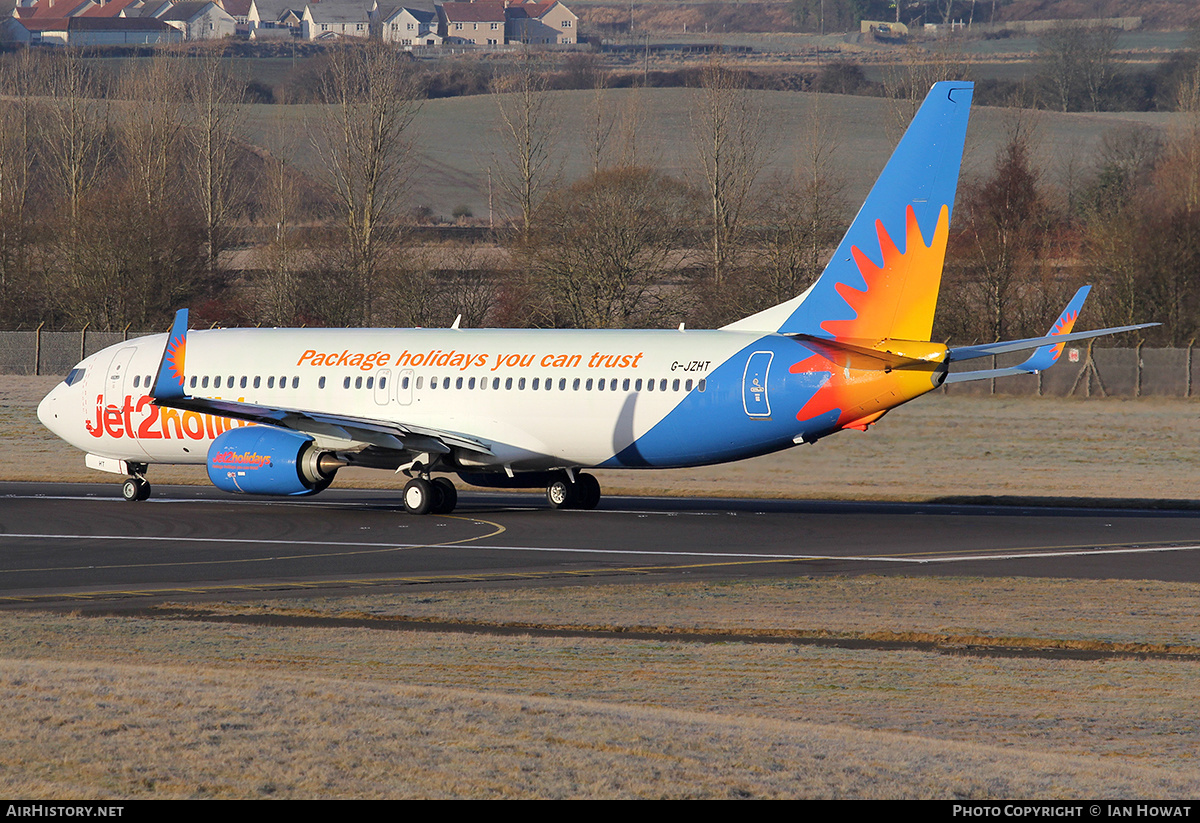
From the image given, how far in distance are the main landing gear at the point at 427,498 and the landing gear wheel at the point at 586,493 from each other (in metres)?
2.86

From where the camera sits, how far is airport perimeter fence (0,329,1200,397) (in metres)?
63.3

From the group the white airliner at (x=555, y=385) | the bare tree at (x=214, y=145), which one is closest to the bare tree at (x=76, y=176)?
the bare tree at (x=214, y=145)

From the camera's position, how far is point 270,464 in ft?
105

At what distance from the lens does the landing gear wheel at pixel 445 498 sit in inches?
1299

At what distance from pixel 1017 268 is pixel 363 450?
50593mm

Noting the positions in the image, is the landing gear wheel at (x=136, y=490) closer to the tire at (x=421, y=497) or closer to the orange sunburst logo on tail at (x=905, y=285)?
the tire at (x=421, y=497)

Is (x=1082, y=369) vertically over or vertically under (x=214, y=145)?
under

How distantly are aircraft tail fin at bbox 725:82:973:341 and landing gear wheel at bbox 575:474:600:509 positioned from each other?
24.2 ft

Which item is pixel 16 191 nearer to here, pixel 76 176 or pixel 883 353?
pixel 76 176

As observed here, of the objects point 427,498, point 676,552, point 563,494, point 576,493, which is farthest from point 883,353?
point 427,498

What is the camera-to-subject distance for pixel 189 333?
121ft

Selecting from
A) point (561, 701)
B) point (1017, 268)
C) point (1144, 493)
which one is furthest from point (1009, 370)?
point (1017, 268)

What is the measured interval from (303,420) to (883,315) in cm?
1229
